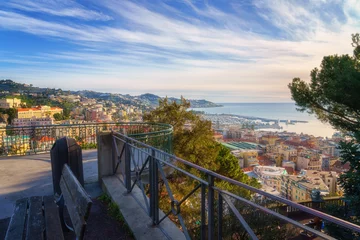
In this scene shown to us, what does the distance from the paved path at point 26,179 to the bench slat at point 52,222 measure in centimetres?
196

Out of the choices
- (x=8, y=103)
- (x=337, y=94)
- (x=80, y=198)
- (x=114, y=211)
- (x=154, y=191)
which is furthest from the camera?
(x=8, y=103)

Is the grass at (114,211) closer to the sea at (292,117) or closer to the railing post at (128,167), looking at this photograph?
the railing post at (128,167)

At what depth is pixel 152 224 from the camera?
3336 mm

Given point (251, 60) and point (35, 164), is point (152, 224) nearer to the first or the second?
point (35, 164)

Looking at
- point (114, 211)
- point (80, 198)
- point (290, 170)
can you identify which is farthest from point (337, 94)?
point (290, 170)

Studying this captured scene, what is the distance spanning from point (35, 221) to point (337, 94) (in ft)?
42.1

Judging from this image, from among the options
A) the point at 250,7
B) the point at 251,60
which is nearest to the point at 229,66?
the point at 251,60

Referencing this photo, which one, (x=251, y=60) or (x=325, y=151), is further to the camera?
(x=325, y=151)

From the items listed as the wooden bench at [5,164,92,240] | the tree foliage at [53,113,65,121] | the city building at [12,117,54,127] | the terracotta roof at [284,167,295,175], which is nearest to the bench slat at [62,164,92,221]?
the wooden bench at [5,164,92,240]

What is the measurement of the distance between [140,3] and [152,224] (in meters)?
11.1

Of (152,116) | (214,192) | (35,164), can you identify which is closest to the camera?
(214,192)

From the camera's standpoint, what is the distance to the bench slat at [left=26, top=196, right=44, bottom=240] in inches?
80.7

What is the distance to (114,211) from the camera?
3.94m

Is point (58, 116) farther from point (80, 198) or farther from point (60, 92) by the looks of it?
point (60, 92)
